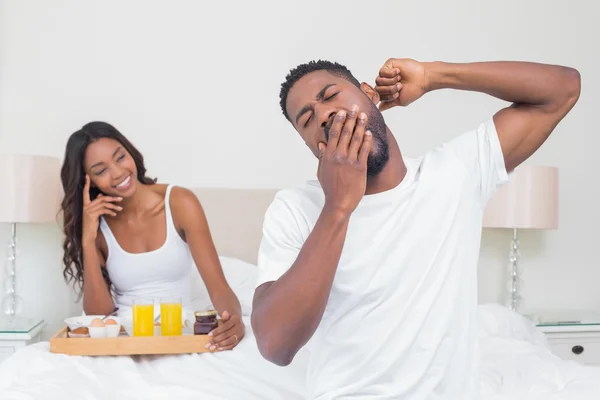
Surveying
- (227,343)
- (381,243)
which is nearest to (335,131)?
(381,243)

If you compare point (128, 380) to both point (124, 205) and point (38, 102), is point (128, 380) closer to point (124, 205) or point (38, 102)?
point (124, 205)

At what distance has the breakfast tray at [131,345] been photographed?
6.70 feet

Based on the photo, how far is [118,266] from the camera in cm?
273

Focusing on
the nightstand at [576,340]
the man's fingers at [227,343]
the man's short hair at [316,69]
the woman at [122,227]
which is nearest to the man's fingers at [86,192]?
the woman at [122,227]

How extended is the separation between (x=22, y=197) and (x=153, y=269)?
759 millimetres

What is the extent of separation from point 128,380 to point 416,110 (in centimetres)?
232

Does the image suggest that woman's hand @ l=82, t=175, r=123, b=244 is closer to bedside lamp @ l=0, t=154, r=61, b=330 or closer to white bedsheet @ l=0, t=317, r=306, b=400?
bedside lamp @ l=0, t=154, r=61, b=330

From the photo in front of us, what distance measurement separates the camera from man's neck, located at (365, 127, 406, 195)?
4.34 feet

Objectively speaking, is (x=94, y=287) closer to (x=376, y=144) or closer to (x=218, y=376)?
(x=218, y=376)

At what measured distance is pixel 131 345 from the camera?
205 cm

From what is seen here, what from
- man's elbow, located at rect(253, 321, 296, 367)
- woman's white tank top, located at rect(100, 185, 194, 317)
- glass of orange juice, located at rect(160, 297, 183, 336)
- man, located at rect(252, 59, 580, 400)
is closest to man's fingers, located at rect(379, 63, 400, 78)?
man, located at rect(252, 59, 580, 400)

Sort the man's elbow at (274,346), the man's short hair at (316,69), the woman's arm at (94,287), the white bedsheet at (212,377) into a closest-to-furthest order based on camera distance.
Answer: the man's elbow at (274,346) → the man's short hair at (316,69) → the white bedsheet at (212,377) → the woman's arm at (94,287)

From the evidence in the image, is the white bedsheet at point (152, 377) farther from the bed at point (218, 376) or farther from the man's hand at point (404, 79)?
the man's hand at point (404, 79)

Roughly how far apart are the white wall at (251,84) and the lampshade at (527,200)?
41 centimetres
